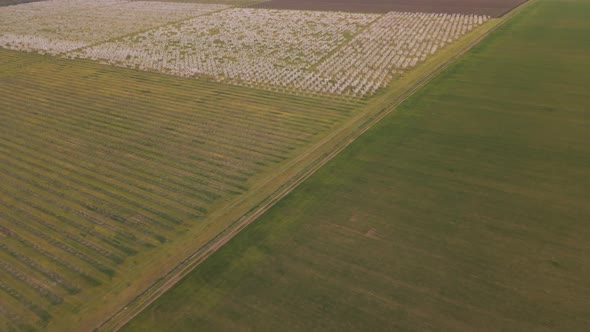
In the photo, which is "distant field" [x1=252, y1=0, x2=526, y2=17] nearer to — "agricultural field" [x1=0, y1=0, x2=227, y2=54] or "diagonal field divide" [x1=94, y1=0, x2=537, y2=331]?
"agricultural field" [x1=0, y1=0, x2=227, y2=54]

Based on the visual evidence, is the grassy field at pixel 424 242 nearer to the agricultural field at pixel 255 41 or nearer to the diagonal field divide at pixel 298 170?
the diagonal field divide at pixel 298 170

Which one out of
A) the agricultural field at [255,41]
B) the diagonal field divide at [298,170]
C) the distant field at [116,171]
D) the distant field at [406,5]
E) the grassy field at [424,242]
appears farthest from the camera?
the distant field at [406,5]

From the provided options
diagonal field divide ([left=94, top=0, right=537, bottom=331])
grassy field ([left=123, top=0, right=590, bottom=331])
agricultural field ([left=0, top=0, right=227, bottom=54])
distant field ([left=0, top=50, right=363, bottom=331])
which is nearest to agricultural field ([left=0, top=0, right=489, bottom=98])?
agricultural field ([left=0, top=0, right=227, bottom=54])

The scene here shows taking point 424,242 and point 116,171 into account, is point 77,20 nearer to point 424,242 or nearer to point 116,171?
point 116,171

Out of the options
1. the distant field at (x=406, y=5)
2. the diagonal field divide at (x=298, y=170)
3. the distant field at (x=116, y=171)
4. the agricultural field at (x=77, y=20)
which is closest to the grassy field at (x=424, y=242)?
the diagonal field divide at (x=298, y=170)

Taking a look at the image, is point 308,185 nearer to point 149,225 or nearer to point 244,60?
point 149,225

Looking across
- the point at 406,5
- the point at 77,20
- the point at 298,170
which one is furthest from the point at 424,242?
the point at 77,20
